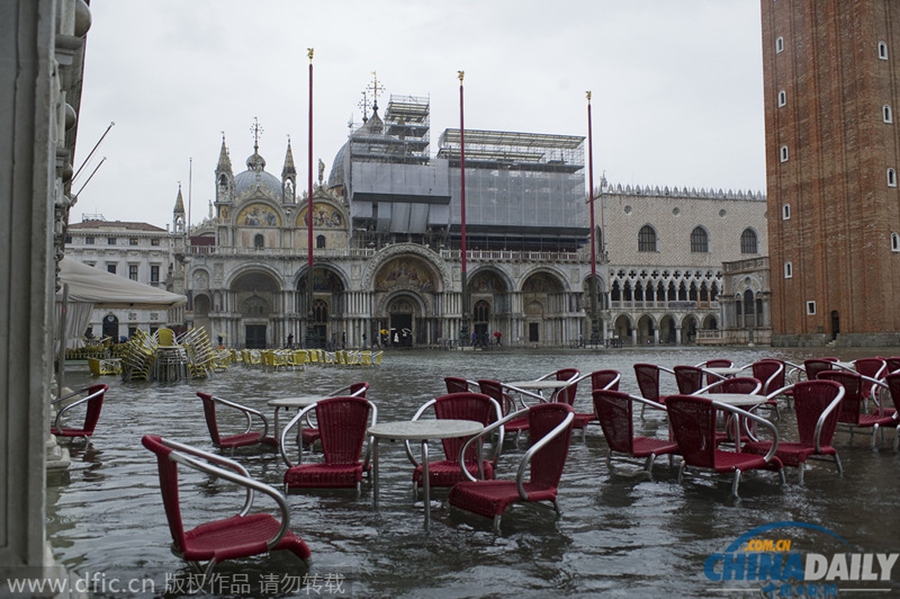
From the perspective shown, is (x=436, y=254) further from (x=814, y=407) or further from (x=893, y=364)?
(x=814, y=407)

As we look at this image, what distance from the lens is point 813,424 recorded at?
586 cm

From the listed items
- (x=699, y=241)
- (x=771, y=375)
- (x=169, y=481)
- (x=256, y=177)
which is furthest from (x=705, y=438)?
(x=699, y=241)

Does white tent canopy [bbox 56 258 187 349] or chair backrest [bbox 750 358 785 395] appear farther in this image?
white tent canopy [bbox 56 258 187 349]

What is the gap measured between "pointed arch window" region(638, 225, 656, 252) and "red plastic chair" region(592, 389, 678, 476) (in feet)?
173

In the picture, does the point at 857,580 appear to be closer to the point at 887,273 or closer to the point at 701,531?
the point at 701,531

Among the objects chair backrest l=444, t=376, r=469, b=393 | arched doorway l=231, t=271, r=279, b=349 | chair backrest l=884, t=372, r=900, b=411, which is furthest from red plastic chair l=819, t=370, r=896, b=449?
arched doorway l=231, t=271, r=279, b=349

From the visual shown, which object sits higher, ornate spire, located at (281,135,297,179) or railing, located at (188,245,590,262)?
ornate spire, located at (281,135,297,179)

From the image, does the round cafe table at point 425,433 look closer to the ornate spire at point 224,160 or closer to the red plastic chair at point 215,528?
the red plastic chair at point 215,528

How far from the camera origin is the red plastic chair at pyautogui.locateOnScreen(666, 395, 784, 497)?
5.10 metres

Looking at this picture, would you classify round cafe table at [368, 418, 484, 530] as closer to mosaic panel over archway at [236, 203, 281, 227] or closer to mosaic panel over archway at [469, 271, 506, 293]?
mosaic panel over archway at [236, 203, 281, 227]

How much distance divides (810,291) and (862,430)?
30.8m

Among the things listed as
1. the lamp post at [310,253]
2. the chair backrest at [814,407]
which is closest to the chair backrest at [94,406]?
the chair backrest at [814,407]

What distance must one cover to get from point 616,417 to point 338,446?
7.58 ft

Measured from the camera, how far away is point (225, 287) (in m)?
41.1
